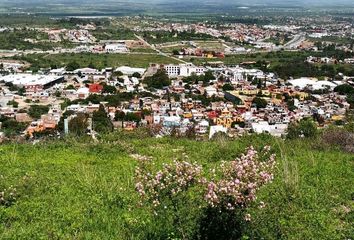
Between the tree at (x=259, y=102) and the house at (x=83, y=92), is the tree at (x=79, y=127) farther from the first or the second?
the house at (x=83, y=92)

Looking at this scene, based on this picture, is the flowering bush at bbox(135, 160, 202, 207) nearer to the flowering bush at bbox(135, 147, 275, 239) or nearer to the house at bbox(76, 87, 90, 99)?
the flowering bush at bbox(135, 147, 275, 239)

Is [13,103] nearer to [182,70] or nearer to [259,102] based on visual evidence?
[259,102]

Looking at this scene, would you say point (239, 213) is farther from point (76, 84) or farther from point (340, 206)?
point (76, 84)

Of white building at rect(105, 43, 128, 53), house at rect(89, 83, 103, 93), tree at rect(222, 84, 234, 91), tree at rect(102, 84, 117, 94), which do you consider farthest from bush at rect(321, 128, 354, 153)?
white building at rect(105, 43, 128, 53)

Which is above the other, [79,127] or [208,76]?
[79,127]

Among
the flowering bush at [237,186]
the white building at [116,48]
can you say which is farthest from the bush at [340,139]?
the white building at [116,48]

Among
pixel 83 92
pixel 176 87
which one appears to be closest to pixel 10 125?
pixel 83 92

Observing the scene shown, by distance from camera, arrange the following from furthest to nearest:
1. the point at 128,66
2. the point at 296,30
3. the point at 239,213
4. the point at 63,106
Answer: the point at 296,30 < the point at 128,66 < the point at 63,106 < the point at 239,213

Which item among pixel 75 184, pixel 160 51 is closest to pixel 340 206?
pixel 75 184
